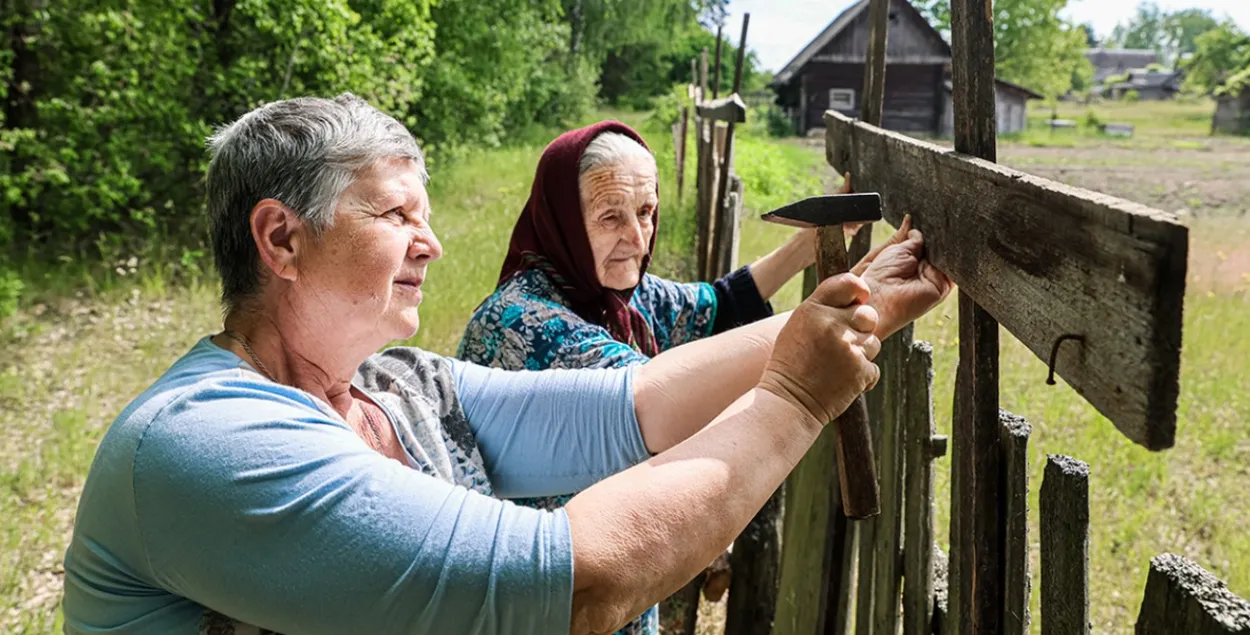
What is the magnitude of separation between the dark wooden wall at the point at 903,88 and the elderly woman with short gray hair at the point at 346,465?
28425mm

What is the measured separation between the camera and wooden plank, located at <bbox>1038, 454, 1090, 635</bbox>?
4.41ft

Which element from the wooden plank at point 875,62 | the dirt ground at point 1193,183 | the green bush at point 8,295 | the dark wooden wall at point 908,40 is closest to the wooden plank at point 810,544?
the wooden plank at point 875,62

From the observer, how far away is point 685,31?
37.6 m

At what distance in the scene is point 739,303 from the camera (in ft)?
9.80

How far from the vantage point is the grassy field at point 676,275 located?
3.62m

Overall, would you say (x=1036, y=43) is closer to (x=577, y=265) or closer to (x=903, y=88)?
(x=903, y=88)

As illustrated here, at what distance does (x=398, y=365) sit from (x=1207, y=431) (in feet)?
15.1

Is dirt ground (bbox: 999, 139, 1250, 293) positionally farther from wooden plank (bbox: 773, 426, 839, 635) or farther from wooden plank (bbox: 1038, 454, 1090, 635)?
wooden plank (bbox: 1038, 454, 1090, 635)

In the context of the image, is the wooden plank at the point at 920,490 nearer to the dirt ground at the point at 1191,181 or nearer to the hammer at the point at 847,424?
the hammer at the point at 847,424

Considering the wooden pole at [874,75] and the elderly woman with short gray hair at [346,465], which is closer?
the elderly woman with short gray hair at [346,465]

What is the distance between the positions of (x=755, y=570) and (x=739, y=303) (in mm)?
1263

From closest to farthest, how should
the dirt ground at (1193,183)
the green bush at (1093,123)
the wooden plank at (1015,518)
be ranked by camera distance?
the wooden plank at (1015,518) < the dirt ground at (1193,183) < the green bush at (1093,123)

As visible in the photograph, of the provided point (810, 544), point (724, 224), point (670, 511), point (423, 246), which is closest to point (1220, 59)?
point (724, 224)

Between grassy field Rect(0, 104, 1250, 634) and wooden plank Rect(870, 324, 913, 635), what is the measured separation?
1178 mm
